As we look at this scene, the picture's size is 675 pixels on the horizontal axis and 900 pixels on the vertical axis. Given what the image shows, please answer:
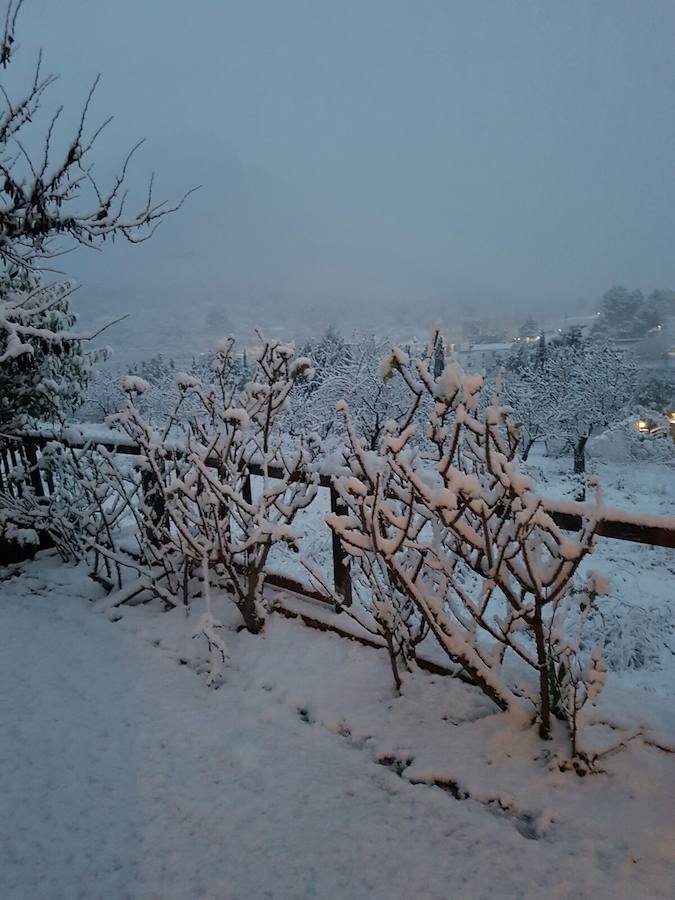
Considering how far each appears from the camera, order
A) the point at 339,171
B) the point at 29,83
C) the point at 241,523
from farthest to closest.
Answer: the point at 339,171 < the point at 29,83 < the point at 241,523

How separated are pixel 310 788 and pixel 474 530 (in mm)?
1086

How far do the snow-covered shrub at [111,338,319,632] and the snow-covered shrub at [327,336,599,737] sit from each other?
2.17 ft

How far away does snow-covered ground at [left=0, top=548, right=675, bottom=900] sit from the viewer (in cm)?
146

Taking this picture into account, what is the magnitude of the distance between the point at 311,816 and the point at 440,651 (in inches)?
39.0

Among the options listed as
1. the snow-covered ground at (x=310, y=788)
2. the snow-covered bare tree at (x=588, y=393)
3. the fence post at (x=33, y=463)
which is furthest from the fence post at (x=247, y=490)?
the snow-covered bare tree at (x=588, y=393)

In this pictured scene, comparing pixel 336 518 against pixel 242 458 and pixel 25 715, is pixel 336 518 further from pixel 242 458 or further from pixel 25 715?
pixel 25 715

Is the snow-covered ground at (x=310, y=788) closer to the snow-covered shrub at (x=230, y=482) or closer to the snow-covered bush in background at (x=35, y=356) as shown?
the snow-covered shrub at (x=230, y=482)

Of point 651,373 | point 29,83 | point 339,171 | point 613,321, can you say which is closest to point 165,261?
point 613,321

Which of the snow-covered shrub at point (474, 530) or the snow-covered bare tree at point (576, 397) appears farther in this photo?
the snow-covered bare tree at point (576, 397)

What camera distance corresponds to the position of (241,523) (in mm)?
2861

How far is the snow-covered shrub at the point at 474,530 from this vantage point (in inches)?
63.7

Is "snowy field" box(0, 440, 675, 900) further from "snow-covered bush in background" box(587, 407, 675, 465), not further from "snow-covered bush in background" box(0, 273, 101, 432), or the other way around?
"snow-covered bush in background" box(587, 407, 675, 465)

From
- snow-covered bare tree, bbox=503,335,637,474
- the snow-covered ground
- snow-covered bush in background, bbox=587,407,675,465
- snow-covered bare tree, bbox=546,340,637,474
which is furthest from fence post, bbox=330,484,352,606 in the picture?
snow-covered bush in background, bbox=587,407,675,465

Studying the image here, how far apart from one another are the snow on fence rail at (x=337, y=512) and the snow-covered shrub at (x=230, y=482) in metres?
0.14
